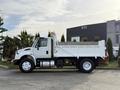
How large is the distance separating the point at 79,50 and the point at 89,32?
33.9m

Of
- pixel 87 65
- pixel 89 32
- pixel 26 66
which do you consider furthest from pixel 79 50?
pixel 89 32

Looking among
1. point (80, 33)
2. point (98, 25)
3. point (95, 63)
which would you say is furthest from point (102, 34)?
point (95, 63)

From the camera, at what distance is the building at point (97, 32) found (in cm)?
5100

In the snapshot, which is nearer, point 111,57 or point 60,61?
point 60,61

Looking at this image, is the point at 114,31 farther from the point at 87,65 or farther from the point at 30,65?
the point at 30,65

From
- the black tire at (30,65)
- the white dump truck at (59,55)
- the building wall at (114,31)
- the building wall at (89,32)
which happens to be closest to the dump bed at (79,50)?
the white dump truck at (59,55)

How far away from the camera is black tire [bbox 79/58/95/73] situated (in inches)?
865

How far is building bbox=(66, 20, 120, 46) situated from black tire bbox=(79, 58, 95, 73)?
94.6 feet

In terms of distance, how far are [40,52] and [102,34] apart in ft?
105

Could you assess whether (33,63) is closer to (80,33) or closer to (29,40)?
(29,40)

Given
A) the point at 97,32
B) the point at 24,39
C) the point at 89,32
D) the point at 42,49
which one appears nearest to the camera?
the point at 42,49

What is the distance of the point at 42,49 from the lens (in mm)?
22484

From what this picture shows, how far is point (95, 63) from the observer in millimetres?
22453

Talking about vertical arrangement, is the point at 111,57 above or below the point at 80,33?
below
